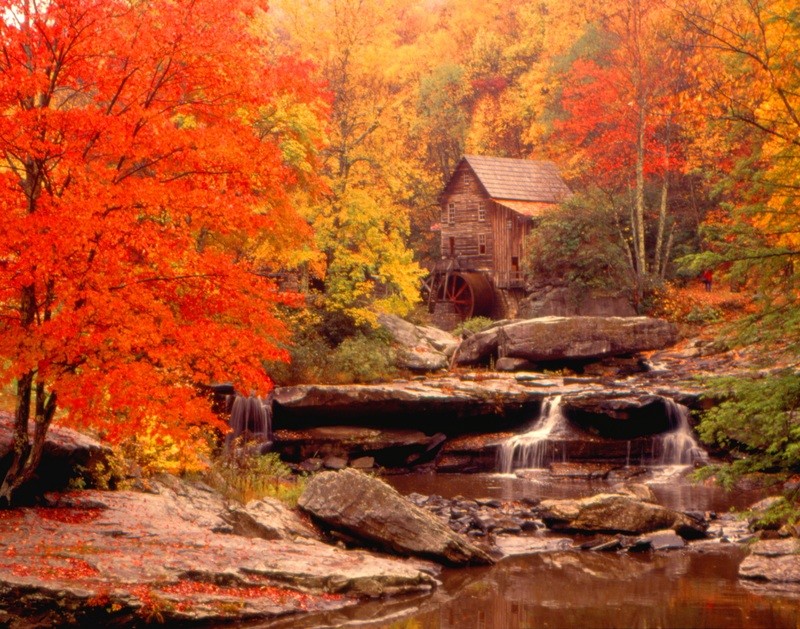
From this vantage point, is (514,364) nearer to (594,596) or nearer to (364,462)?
(364,462)

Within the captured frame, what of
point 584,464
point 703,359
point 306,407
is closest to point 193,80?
point 306,407

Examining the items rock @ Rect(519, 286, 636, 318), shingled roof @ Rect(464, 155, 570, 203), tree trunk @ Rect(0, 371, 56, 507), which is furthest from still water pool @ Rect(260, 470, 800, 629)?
shingled roof @ Rect(464, 155, 570, 203)

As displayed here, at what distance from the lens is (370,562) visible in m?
10.8

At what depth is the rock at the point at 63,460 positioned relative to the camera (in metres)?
10.7

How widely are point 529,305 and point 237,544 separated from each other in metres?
28.7

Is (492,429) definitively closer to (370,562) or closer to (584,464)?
(584,464)

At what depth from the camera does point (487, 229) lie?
150ft

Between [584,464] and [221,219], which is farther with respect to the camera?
[584,464]

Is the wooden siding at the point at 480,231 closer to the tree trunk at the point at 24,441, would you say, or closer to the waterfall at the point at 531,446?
the waterfall at the point at 531,446

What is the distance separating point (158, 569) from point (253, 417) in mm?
13945

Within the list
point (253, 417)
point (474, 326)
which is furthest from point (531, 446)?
point (474, 326)

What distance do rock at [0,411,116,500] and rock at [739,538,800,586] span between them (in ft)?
28.1

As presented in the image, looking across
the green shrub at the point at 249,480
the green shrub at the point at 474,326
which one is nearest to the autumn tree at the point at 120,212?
the green shrub at the point at 249,480

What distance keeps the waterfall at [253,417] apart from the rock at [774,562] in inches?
526
